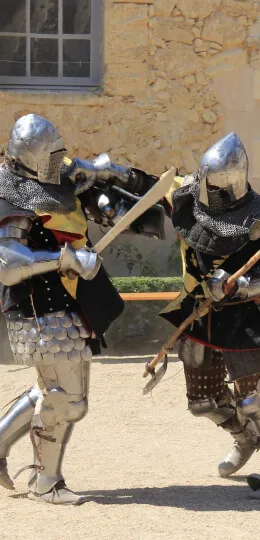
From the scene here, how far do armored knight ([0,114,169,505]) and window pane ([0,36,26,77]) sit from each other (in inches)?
171

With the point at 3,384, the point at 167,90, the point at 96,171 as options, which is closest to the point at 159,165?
the point at 167,90

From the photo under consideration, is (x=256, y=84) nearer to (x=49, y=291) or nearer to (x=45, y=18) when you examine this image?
(x=45, y=18)

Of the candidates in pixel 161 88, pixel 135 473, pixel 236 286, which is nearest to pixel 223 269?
pixel 236 286

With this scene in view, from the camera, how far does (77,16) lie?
32.2 ft

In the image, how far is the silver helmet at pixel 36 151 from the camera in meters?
5.49

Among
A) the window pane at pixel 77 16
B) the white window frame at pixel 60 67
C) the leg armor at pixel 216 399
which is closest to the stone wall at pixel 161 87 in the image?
the white window frame at pixel 60 67

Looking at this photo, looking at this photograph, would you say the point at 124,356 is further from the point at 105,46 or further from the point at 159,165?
the point at 105,46

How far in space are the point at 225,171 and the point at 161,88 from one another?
415cm

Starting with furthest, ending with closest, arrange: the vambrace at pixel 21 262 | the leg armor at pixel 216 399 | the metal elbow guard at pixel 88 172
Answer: the leg armor at pixel 216 399 < the metal elbow guard at pixel 88 172 < the vambrace at pixel 21 262

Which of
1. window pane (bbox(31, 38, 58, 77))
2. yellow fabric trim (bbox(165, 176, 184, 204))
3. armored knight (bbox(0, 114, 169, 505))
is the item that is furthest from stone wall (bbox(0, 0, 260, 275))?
armored knight (bbox(0, 114, 169, 505))

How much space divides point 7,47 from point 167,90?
1308mm

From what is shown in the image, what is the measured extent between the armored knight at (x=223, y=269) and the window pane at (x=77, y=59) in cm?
415

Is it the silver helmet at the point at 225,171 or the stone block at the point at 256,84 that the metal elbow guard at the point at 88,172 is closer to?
the silver helmet at the point at 225,171

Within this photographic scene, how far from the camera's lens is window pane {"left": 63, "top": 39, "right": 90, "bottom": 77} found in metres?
9.84
